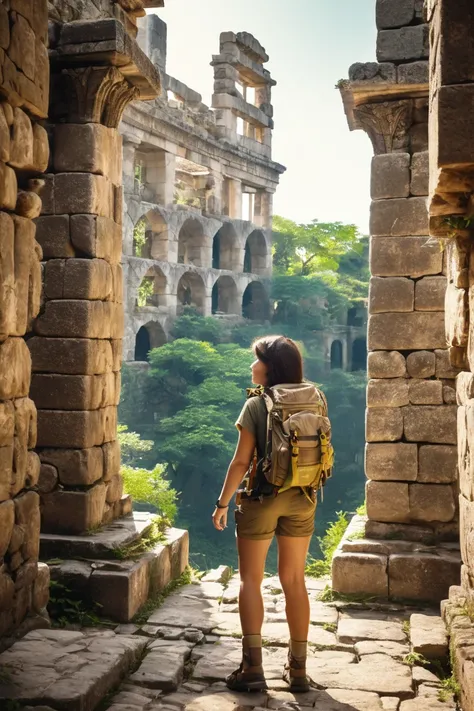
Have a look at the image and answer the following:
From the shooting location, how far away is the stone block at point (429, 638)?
16.5 feet

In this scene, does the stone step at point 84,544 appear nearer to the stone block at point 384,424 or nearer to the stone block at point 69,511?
the stone block at point 69,511

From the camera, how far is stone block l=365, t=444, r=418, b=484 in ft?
22.6

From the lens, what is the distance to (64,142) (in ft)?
21.9

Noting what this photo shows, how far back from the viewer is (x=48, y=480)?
661cm

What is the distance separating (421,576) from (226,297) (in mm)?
29092

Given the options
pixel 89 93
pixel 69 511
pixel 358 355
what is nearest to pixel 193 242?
pixel 358 355

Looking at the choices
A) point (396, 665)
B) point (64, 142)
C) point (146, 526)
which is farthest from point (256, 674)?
point (64, 142)

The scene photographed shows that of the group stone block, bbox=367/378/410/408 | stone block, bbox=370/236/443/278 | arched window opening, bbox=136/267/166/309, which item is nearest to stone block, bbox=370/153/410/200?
stone block, bbox=370/236/443/278

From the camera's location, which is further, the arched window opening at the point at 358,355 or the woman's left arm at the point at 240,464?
the arched window opening at the point at 358,355

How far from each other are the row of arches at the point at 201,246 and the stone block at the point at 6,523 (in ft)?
81.3

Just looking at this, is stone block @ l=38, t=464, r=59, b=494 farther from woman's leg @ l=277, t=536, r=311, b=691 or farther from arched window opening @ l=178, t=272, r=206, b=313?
arched window opening @ l=178, t=272, r=206, b=313

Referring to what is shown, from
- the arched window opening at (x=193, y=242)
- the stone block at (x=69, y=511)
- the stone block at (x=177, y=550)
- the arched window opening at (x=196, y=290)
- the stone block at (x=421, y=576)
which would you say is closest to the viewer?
the stone block at (x=421, y=576)

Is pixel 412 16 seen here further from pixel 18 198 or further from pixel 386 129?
pixel 18 198

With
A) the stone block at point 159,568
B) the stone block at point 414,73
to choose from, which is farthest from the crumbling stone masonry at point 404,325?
the stone block at point 159,568
